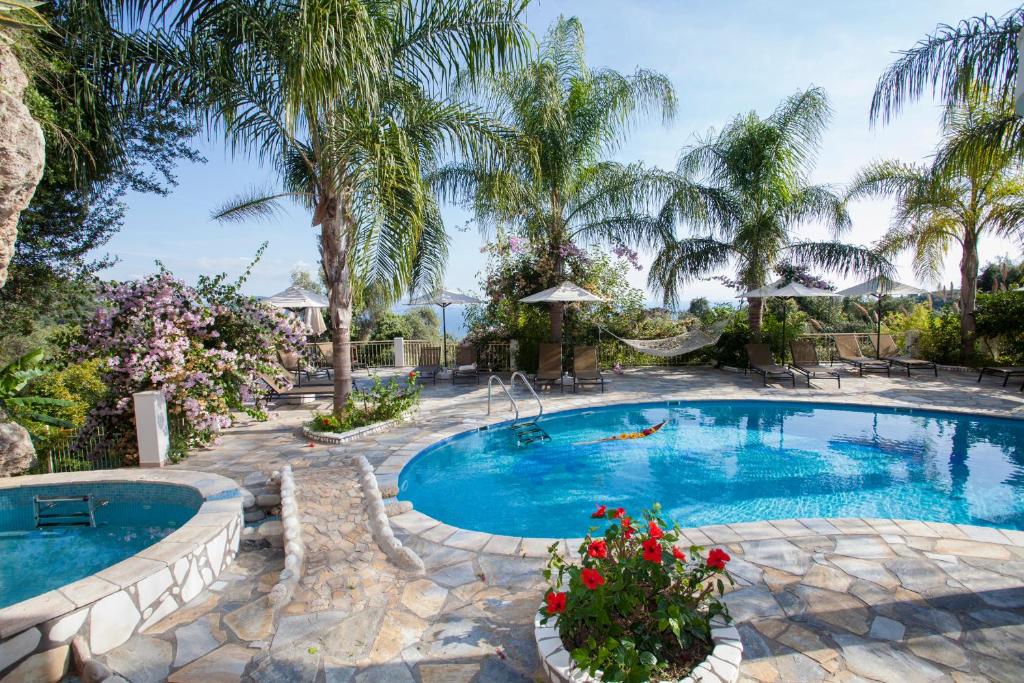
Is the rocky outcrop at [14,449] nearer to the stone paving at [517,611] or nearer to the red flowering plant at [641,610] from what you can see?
the stone paving at [517,611]

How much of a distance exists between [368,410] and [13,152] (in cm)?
474

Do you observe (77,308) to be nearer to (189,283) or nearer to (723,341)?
(189,283)

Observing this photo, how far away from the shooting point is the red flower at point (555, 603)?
7.37 ft

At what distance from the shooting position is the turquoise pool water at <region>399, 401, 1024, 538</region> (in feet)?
17.8

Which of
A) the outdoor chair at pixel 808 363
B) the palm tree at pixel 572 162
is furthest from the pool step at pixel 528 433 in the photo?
the outdoor chair at pixel 808 363

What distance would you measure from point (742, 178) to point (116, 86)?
11.6 m

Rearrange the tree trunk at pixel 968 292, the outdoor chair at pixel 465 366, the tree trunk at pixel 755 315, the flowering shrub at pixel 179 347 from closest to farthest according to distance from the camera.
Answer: the flowering shrub at pixel 179 347 → the tree trunk at pixel 968 292 → the outdoor chair at pixel 465 366 → the tree trunk at pixel 755 315

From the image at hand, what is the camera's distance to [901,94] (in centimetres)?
812

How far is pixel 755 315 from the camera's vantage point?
12.9m

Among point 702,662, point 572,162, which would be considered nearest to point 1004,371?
point 572,162

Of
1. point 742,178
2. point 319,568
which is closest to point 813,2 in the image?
point 742,178

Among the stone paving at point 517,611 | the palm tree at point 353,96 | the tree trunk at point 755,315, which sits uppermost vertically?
the palm tree at point 353,96

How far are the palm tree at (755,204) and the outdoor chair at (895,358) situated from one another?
244 cm

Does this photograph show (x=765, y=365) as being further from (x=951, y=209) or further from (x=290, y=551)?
(x=290, y=551)
